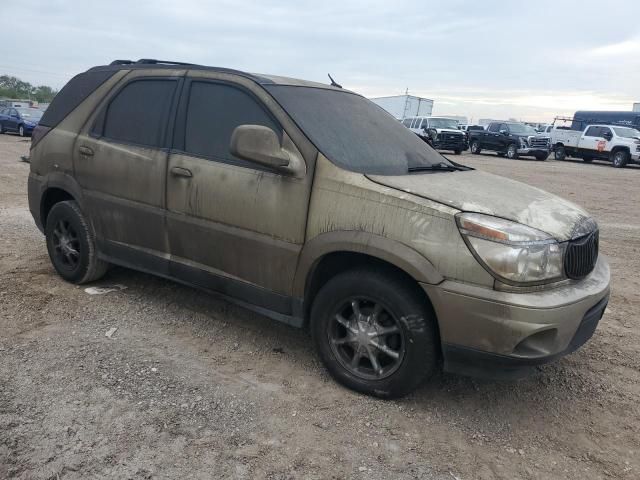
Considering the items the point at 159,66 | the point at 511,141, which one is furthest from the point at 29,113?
the point at 159,66

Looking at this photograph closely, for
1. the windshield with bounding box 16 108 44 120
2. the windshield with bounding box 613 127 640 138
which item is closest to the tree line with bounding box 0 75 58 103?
the windshield with bounding box 16 108 44 120

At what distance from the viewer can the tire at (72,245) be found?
181 inches

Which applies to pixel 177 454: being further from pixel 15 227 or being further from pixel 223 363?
pixel 15 227

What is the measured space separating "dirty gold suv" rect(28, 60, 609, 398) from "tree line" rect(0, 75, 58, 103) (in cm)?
7410

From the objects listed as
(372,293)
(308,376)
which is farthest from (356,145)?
(308,376)

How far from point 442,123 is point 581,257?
84.0 feet

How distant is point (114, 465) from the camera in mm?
2564

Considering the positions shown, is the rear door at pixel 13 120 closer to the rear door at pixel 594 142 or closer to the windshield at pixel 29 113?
the windshield at pixel 29 113

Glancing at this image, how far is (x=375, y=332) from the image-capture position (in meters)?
3.18

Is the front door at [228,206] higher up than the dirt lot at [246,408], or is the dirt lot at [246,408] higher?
the front door at [228,206]

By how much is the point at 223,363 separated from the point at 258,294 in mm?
515

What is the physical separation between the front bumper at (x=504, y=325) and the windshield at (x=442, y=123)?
25.5m

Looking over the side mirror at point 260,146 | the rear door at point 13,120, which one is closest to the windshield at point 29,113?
the rear door at point 13,120

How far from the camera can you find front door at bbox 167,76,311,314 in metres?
3.40
